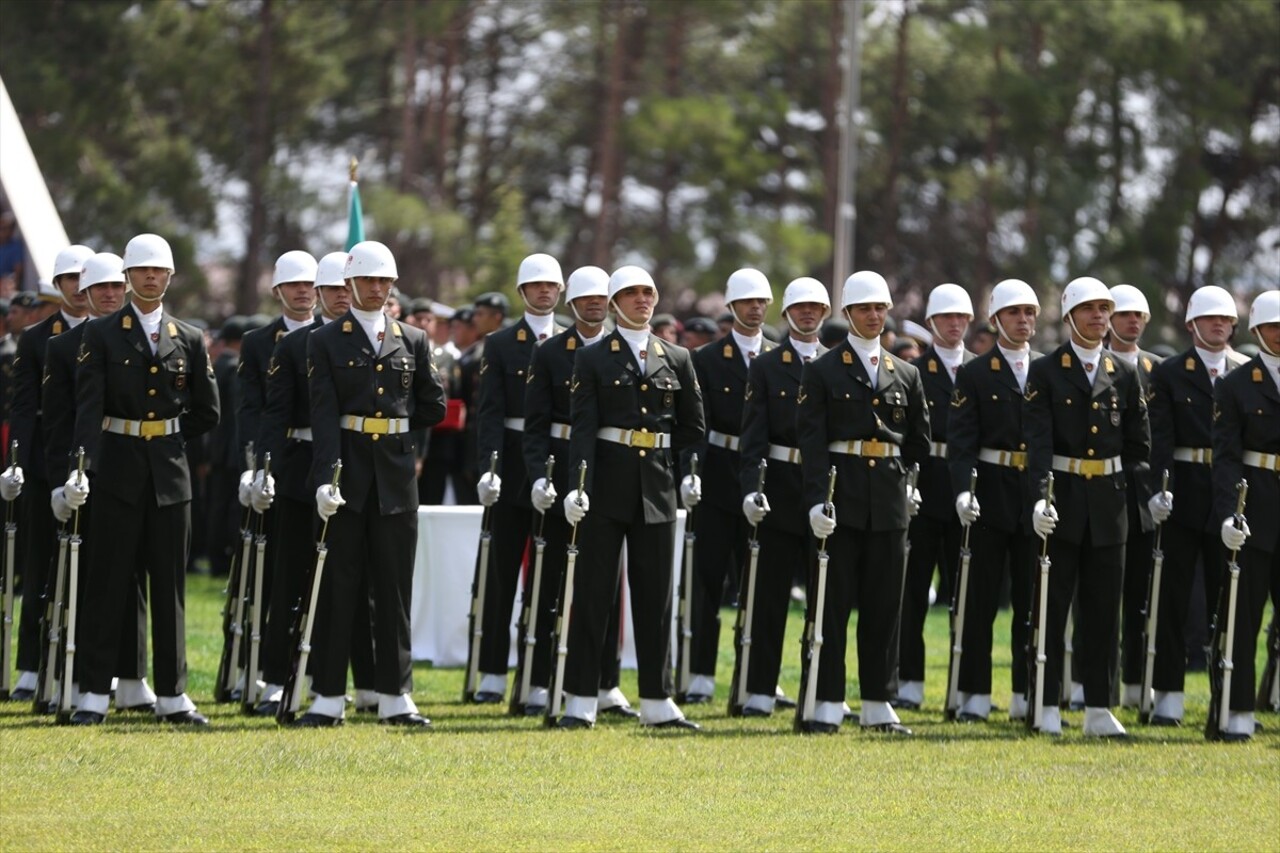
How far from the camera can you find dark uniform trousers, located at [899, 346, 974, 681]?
502 inches

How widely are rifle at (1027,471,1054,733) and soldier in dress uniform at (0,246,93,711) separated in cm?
529

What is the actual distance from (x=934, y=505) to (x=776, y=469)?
1.34 metres

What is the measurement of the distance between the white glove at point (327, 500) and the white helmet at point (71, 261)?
7.81 ft

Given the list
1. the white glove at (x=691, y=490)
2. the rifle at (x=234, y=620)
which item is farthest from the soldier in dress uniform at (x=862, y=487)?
the rifle at (x=234, y=620)

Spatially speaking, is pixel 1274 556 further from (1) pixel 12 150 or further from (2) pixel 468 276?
(2) pixel 468 276

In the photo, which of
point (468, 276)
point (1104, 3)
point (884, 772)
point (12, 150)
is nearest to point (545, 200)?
point (468, 276)

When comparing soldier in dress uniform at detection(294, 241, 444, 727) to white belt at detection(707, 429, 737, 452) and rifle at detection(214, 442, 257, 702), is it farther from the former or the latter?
white belt at detection(707, 429, 737, 452)

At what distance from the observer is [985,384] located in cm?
1211

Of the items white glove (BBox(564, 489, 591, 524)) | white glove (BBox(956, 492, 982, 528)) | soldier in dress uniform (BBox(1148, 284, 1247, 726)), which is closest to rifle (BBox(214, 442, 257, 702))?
white glove (BBox(564, 489, 591, 524))

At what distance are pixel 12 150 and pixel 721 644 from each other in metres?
7.76

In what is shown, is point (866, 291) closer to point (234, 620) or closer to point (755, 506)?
point (755, 506)

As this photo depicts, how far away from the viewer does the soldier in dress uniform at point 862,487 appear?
1123cm

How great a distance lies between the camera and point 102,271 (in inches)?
447

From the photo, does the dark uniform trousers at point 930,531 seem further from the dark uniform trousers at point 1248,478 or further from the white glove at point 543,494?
the white glove at point 543,494
